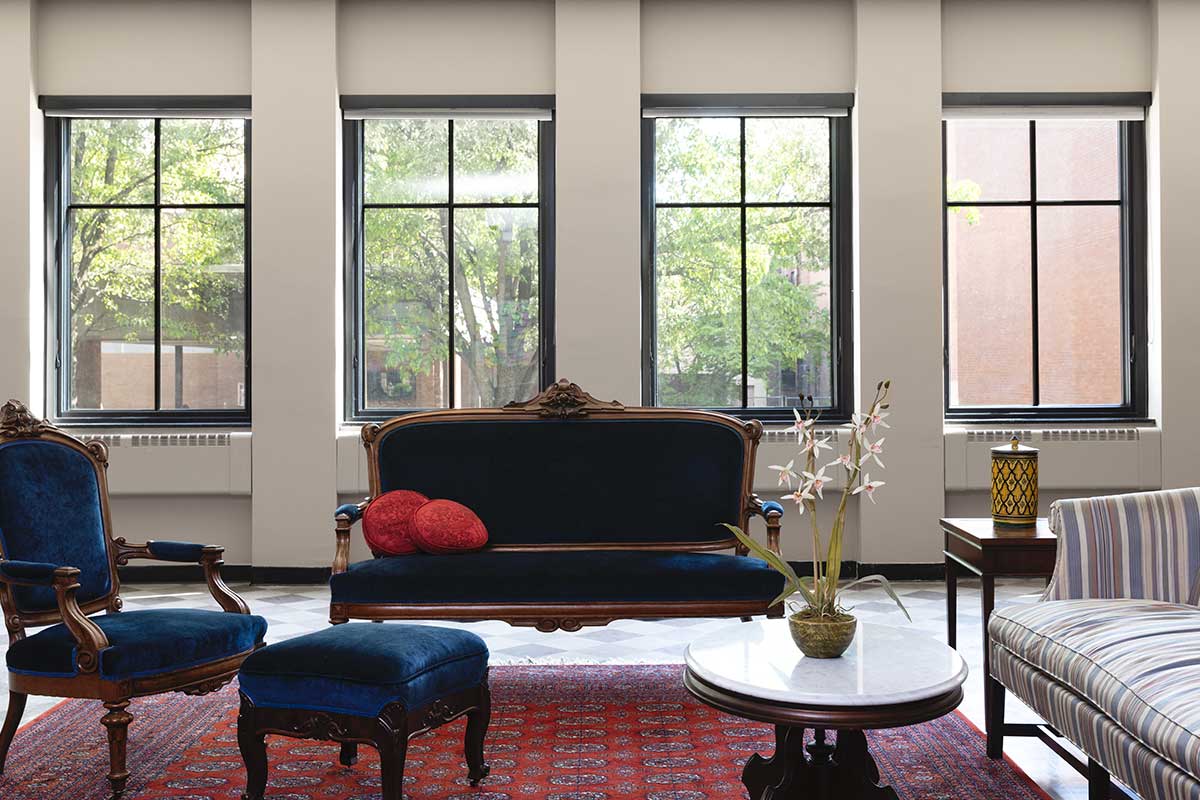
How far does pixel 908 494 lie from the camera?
6293 millimetres

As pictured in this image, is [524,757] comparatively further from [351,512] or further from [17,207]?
[17,207]

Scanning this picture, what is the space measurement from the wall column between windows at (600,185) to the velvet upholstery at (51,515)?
3.16 meters

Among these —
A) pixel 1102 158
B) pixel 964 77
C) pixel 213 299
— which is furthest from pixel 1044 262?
pixel 213 299

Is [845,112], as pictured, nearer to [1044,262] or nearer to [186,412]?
[1044,262]

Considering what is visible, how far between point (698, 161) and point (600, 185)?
2.33 feet

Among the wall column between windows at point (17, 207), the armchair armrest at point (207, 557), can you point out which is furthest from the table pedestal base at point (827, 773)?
the wall column between windows at point (17, 207)

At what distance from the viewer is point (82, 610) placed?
3480 millimetres

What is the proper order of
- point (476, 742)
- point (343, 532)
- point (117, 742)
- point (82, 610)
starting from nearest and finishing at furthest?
point (117, 742)
point (476, 742)
point (82, 610)
point (343, 532)

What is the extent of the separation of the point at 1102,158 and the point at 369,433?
4.97m

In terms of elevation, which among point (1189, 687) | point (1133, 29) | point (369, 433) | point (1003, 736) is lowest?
point (1003, 736)

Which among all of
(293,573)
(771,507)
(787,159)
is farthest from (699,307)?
(293,573)

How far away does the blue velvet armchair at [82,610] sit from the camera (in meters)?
2.96

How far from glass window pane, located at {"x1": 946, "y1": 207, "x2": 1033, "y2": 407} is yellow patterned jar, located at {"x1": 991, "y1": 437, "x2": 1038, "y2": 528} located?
3061 mm

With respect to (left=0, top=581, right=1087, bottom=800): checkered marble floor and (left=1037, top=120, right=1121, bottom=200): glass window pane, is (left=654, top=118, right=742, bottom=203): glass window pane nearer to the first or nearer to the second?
(left=1037, top=120, right=1121, bottom=200): glass window pane
